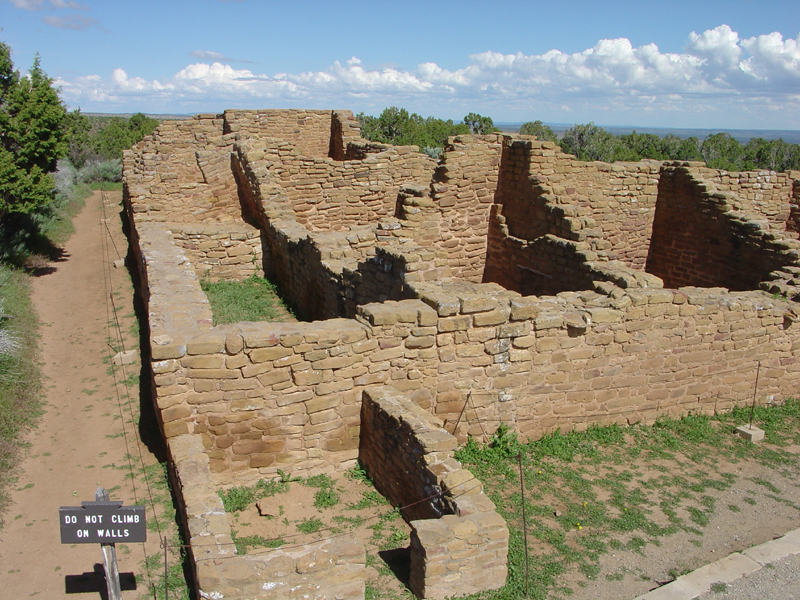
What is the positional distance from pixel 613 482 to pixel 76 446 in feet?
22.0

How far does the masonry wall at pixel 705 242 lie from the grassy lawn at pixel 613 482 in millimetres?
2921

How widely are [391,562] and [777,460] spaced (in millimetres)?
5203

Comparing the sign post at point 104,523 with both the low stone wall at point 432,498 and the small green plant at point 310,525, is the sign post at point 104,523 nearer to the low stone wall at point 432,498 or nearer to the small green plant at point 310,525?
the small green plant at point 310,525

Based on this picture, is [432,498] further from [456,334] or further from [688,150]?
[688,150]

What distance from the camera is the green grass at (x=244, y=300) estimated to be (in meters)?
11.9

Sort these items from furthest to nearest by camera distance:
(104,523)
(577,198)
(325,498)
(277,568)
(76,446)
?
1. (577,198)
2. (76,446)
3. (325,498)
4. (277,568)
5. (104,523)

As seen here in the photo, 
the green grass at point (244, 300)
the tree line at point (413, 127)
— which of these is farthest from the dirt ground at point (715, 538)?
the tree line at point (413, 127)

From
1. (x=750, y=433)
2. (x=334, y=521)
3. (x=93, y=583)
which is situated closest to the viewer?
(x=93, y=583)

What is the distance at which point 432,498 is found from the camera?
20.1 feet

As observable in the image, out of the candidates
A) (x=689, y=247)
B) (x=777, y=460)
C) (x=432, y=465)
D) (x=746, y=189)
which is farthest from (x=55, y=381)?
(x=746, y=189)

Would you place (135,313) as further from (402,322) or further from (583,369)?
(583,369)

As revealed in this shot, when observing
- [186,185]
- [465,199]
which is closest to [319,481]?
[465,199]

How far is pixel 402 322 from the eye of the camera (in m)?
7.25

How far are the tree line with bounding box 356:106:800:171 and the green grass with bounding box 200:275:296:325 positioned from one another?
31.5 meters
